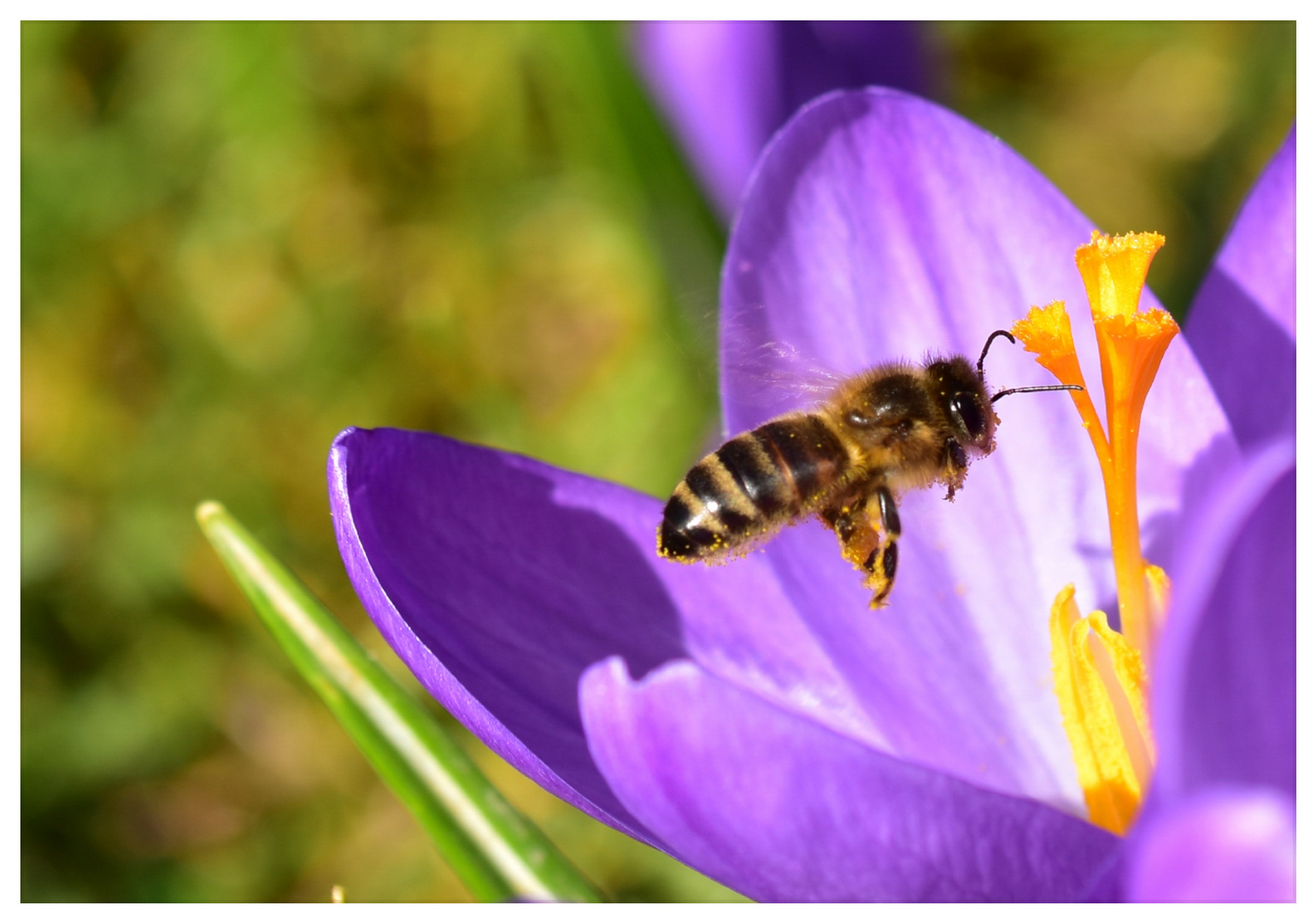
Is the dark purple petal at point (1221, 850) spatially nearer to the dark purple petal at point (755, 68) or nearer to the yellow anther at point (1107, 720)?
the yellow anther at point (1107, 720)

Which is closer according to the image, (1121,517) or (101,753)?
(1121,517)

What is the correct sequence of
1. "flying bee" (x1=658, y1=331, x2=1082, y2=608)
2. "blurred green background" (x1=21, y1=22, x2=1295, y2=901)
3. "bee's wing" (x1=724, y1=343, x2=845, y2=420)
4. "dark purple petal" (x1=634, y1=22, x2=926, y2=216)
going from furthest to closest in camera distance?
1. "blurred green background" (x1=21, y1=22, x2=1295, y2=901)
2. "dark purple petal" (x1=634, y1=22, x2=926, y2=216)
3. "bee's wing" (x1=724, y1=343, x2=845, y2=420)
4. "flying bee" (x1=658, y1=331, x2=1082, y2=608)

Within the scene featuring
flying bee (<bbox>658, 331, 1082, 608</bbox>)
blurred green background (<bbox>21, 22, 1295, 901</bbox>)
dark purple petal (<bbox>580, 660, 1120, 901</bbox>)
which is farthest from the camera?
blurred green background (<bbox>21, 22, 1295, 901</bbox>)

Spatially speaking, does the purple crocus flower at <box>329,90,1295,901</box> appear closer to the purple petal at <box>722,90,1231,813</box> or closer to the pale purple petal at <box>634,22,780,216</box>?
the purple petal at <box>722,90,1231,813</box>

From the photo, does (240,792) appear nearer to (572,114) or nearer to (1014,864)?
(572,114)

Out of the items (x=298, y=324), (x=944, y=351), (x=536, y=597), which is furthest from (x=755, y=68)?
(x=298, y=324)

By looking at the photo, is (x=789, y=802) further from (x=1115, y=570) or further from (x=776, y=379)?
(x=776, y=379)

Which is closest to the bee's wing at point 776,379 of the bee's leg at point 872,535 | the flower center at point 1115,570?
the bee's leg at point 872,535

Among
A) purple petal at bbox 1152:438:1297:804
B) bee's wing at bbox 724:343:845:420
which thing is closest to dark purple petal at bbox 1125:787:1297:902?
purple petal at bbox 1152:438:1297:804
